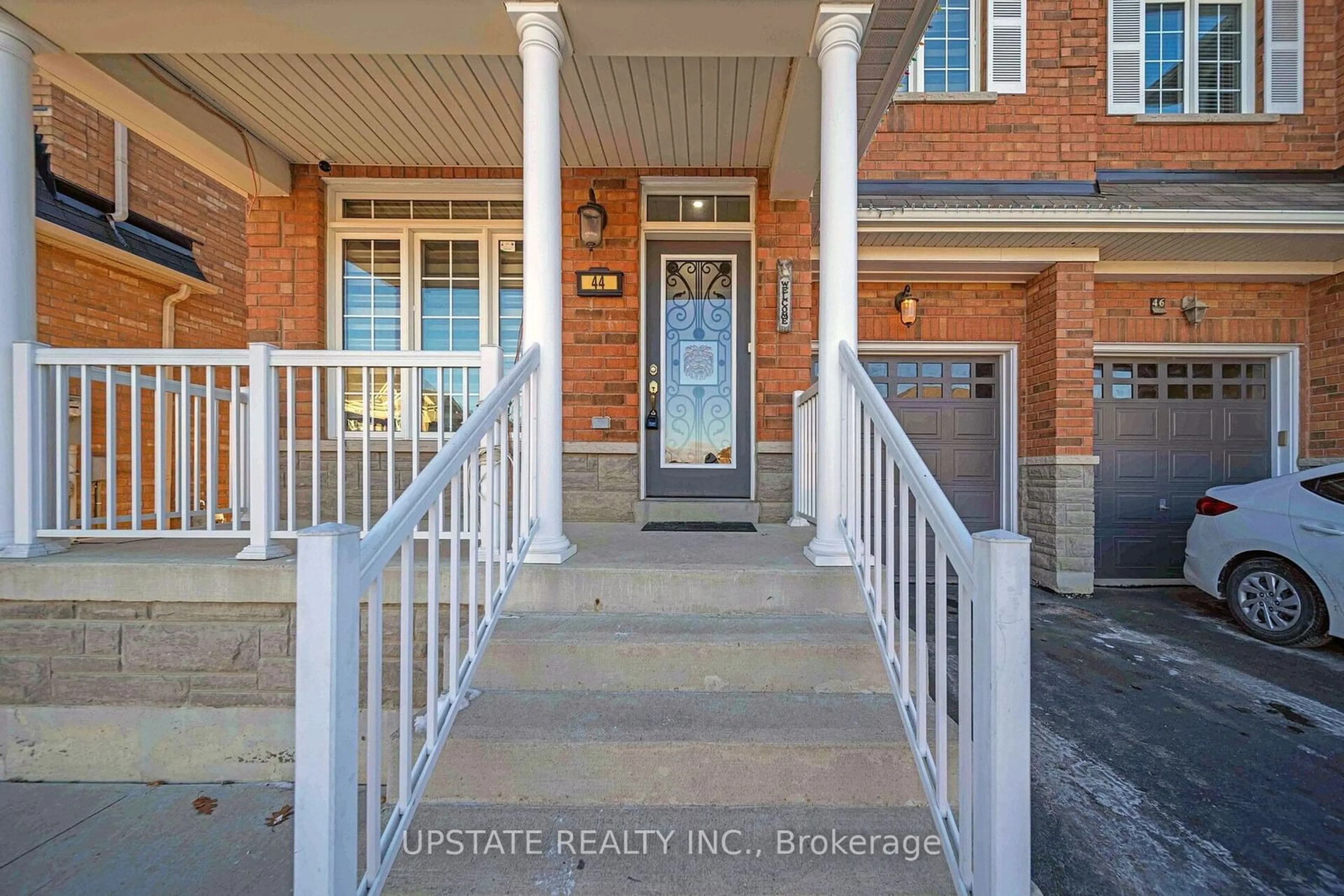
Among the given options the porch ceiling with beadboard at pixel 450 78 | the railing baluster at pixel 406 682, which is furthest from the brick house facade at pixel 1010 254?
the railing baluster at pixel 406 682

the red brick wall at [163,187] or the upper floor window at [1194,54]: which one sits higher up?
the upper floor window at [1194,54]

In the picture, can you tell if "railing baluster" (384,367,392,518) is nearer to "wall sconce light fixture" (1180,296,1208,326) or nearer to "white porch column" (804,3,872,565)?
"white porch column" (804,3,872,565)

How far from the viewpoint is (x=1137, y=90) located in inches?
214

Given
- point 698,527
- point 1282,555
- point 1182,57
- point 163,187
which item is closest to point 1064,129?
point 1182,57

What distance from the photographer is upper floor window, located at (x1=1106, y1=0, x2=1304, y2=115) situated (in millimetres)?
5344

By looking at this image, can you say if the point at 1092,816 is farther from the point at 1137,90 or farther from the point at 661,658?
the point at 1137,90

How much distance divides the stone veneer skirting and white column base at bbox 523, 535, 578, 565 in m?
4.48

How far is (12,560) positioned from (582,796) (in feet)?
8.37

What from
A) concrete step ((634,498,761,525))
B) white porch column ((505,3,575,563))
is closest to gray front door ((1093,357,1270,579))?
concrete step ((634,498,761,525))

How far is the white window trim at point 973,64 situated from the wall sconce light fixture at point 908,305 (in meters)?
1.76

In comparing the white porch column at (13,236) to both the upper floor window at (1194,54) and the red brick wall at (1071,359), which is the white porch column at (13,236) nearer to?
the red brick wall at (1071,359)

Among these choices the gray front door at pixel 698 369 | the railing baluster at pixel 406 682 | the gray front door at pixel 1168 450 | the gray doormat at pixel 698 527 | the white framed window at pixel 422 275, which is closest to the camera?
the railing baluster at pixel 406 682

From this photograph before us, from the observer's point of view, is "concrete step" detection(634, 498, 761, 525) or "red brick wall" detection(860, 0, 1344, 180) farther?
"red brick wall" detection(860, 0, 1344, 180)

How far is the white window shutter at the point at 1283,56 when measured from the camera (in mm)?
5305
